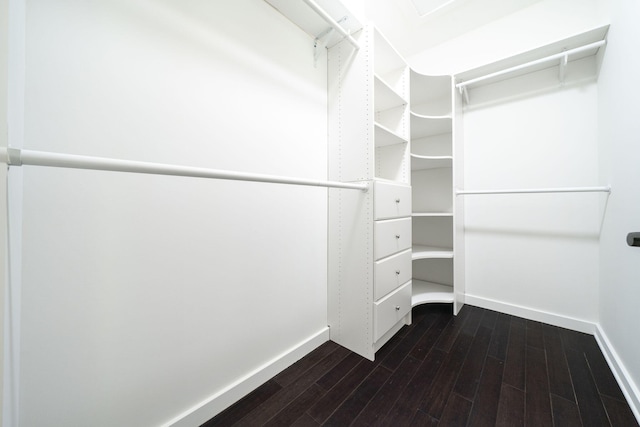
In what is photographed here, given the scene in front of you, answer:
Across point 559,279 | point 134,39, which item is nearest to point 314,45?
point 134,39

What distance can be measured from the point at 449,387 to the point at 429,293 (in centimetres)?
93

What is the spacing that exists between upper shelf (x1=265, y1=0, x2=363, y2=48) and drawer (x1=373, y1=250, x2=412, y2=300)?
1379mm

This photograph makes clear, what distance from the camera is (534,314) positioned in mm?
1789

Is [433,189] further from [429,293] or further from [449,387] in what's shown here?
[449,387]

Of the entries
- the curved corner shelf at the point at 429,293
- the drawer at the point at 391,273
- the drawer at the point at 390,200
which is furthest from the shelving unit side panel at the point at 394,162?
the curved corner shelf at the point at 429,293

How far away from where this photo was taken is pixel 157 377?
32.8 inches

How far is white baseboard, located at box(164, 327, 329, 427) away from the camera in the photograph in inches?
35.5

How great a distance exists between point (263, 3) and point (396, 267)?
1760 millimetres

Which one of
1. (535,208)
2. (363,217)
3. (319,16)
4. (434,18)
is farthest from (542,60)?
(363,217)

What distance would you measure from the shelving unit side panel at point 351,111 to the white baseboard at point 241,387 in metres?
1.10

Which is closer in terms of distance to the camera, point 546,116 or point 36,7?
point 36,7

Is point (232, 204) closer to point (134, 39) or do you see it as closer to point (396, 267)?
point (134, 39)

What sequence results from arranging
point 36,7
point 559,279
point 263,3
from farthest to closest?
point 559,279 → point 263,3 → point 36,7

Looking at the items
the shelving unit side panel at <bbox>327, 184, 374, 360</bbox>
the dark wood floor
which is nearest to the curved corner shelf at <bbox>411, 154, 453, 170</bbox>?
the shelving unit side panel at <bbox>327, 184, 374, 360</bbox>
